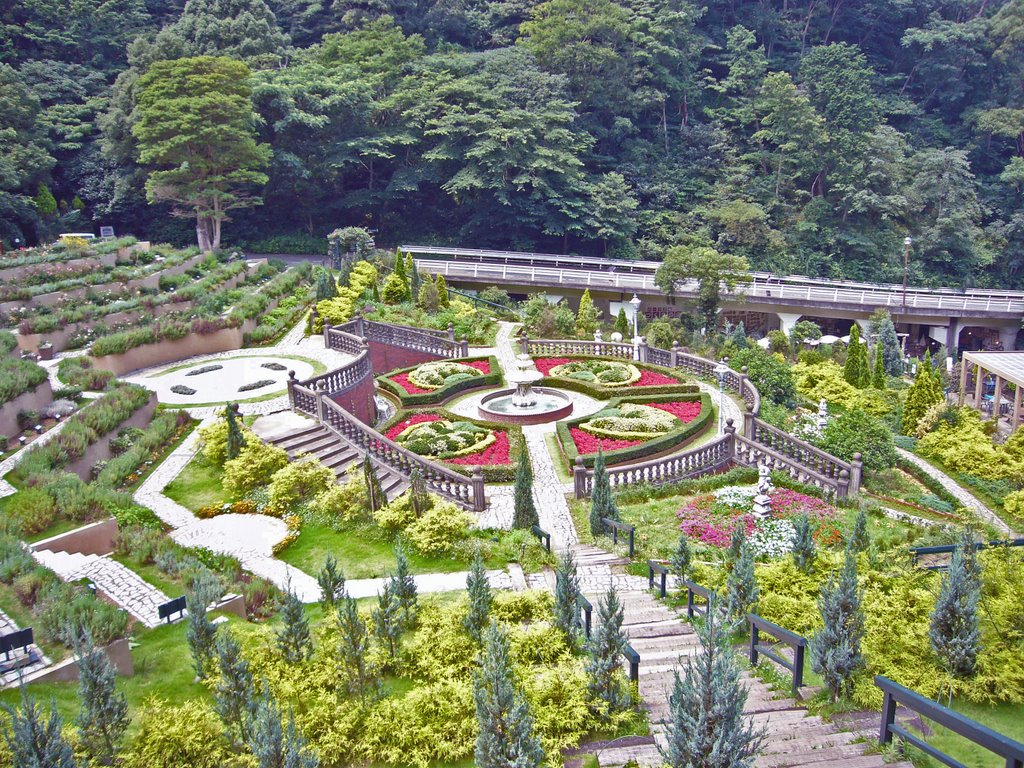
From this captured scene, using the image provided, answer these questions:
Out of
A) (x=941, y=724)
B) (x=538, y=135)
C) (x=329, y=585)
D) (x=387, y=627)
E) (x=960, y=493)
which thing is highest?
(x=538, y=135)

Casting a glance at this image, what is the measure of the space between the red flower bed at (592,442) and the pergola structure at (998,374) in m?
13.2

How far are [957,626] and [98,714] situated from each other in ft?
29.7

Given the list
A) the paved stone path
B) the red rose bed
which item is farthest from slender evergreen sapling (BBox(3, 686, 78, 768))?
the paved stone path

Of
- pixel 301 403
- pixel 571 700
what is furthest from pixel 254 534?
pixel 571 700

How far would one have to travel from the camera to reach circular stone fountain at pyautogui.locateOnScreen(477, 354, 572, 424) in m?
23.1

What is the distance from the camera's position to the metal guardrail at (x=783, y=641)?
830 cm

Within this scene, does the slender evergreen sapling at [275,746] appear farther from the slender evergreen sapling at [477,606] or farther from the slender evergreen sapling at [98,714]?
the slender evergreen sapling at [477,606]

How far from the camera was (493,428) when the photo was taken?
21.8 metres

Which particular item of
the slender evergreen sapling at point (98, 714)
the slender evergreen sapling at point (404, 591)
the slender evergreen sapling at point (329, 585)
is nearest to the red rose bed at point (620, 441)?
the slender evergreen sapling at point (404, 591)

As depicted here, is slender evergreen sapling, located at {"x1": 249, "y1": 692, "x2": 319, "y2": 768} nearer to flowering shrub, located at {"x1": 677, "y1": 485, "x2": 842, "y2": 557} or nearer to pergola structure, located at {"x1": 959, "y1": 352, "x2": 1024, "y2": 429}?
flowering shrub, located at {"x1": 677, "y1": 485, "x2": 842, "y2": 557}

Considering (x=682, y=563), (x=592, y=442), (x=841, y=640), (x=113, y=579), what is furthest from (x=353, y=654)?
(x=592, y=442)

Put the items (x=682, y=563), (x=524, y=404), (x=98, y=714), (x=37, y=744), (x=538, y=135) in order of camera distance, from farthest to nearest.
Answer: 1. (x=538, y=135)
2. (x=524, y=404)
3. (x=682, y=563)
4. (x=98, y=714)
5. (x=37, y=744)

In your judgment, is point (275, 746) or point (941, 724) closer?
point (941, 724)

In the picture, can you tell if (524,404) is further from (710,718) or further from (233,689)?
(710,718)
